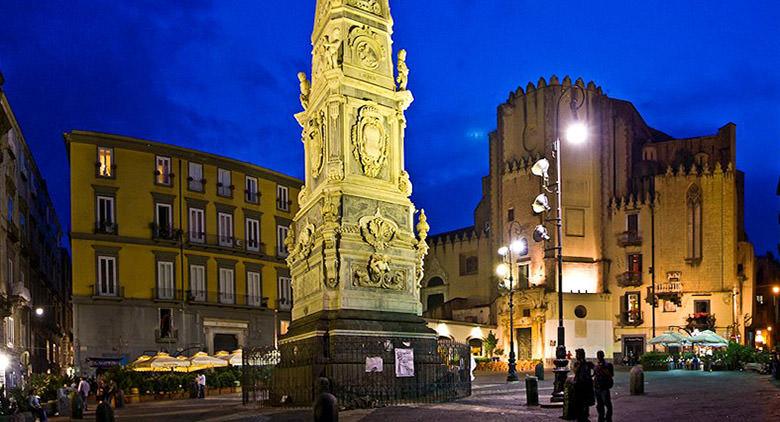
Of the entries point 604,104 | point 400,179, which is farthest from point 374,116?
point 604,104

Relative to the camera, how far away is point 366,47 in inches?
766

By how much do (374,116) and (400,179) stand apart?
1862mm

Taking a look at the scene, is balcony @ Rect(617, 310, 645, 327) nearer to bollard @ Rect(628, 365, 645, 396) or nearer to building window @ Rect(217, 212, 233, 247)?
building window @ Rect(217, 212, 233, 247)

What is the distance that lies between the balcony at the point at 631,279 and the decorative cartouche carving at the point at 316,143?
1597 inches

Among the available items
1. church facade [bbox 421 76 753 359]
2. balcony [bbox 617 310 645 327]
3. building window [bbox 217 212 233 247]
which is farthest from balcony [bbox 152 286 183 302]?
balcony [bbox 617 310 645 327]

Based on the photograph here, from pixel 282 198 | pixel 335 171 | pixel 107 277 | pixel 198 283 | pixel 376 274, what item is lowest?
pixel 198 283

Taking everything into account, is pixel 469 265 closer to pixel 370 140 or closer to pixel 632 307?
pixel 632 307

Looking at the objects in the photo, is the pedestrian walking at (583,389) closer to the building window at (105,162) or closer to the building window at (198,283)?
the building window at (198,283)

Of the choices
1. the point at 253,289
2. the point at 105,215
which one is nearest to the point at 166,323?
the point at 253,289

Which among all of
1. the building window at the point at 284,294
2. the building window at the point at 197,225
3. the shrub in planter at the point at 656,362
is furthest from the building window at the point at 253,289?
the shrub in planter at the point at 656,362

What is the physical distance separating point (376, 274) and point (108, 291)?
2981 centimetres

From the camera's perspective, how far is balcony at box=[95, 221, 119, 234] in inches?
1709

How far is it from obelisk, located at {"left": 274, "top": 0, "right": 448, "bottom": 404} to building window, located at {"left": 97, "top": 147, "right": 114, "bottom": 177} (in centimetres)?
2818

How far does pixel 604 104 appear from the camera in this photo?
57.1 meters
